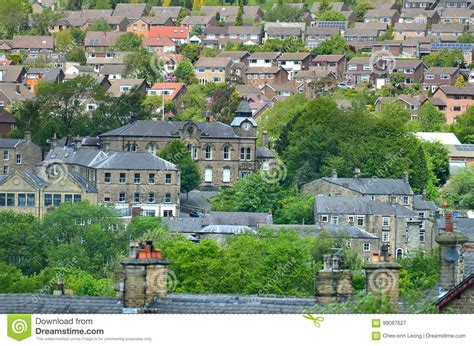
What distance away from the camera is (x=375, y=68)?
19662 cm

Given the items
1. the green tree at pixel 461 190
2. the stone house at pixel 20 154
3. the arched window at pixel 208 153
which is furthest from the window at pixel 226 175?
the green tree at pixel 461 190

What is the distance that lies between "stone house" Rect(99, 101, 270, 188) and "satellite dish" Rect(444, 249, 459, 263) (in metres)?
88.8

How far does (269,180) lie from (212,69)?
76.7 m

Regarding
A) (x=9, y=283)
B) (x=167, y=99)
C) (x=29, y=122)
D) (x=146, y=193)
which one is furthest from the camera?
(x=167, y=99)

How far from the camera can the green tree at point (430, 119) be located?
166 metres

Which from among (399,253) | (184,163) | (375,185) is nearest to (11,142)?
(184,163)

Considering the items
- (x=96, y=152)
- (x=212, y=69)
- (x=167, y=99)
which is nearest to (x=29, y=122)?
(x=96, y=152)

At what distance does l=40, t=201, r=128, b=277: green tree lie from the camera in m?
93.1

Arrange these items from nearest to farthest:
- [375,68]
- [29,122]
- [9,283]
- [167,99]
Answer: [9,283] → [29,122] → [167,99] → [375,68]

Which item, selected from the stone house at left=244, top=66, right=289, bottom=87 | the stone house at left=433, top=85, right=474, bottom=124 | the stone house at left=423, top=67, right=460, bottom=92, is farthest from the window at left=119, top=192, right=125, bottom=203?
the stone house at left=244, top=66, right=289, bottom=87

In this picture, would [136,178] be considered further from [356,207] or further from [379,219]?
[379,219]

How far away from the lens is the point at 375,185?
12056 cm

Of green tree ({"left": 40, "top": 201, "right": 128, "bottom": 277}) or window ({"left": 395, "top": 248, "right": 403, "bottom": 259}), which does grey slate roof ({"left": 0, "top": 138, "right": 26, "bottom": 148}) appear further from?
window ({"left": 395, "top": 248, "right": 403, "bottom": 259})

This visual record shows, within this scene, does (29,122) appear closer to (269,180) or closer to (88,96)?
(88,96)
